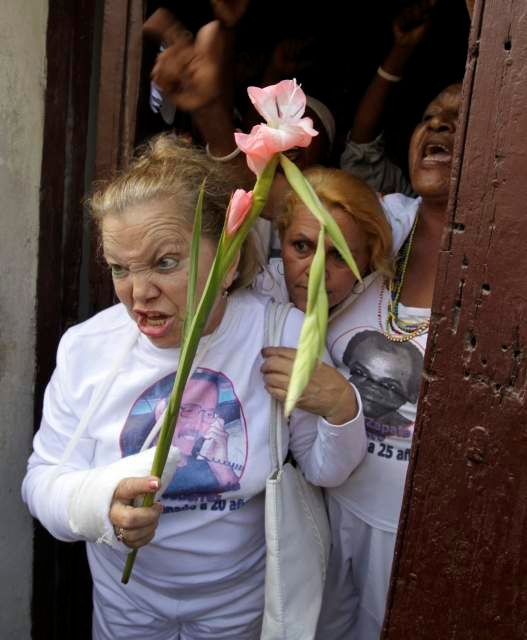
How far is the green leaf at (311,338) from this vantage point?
0.67 metres

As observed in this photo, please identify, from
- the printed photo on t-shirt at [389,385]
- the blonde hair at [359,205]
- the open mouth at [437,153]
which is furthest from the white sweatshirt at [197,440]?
the open mouth at [437,153]

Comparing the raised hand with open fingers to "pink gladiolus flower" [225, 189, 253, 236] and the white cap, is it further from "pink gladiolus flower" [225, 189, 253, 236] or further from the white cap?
the white cap

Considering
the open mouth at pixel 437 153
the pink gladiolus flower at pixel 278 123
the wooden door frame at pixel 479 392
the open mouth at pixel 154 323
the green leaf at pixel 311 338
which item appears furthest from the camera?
the open mouth at pixel 437 153

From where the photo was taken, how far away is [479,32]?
1.01 meters

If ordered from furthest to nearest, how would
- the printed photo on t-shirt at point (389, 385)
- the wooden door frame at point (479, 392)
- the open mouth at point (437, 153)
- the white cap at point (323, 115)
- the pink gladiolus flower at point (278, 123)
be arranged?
1. the white cap at point (323, 115)
2. the open mouth at point (437, 153)
3. the printed photo on t-shirt at point (389, 385)
4. the wooden door frame at point (479, 392)
5. the pink gladiolus flower at point (278, 123)

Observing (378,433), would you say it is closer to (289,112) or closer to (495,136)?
(495,136)

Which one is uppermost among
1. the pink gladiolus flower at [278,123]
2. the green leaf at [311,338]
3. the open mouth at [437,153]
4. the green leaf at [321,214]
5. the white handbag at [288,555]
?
the open mouth at [437,153]

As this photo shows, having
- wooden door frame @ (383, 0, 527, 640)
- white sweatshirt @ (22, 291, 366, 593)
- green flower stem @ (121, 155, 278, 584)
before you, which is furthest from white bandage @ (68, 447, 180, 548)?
wooden door frame @ (383, 0, 527, 640)

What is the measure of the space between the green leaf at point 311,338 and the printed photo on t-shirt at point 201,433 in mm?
805

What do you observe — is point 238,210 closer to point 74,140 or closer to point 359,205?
point 359,205

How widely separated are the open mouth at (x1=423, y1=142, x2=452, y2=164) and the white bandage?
41.7 inches

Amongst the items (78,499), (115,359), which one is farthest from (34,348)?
(78,499)

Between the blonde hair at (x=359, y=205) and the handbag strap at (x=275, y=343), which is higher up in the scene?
the blonde hair at (x=359, y=205)

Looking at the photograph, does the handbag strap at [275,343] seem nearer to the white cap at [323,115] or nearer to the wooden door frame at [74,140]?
the wooden door frame at [74,140]
